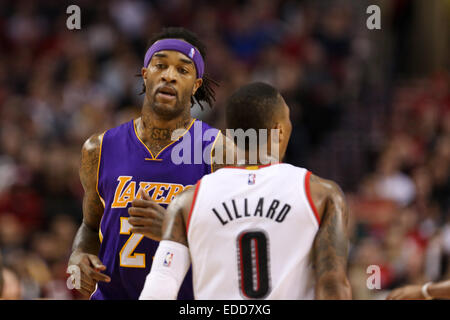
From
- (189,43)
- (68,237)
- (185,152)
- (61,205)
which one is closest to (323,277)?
(185,152)

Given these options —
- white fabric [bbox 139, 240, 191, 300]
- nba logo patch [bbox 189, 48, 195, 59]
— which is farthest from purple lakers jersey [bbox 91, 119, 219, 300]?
white fabric [bbox 139, 240, 191, 300]

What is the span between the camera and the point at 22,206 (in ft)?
34.8

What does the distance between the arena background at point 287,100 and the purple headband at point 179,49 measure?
132 inches

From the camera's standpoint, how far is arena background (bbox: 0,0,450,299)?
9719mm

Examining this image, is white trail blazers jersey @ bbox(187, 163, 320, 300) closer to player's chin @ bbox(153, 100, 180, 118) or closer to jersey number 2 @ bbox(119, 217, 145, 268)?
jersey number 2 @ bbox(119, 217, 145, 268)

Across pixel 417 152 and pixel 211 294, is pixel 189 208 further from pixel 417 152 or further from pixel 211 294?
pixel 417 152

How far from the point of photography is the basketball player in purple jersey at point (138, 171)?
16.2 feet

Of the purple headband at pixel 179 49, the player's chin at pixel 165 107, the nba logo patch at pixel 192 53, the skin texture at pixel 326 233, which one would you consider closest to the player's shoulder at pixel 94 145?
the player's chin at pixel 165 107

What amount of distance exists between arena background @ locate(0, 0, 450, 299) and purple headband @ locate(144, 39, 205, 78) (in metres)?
3.35

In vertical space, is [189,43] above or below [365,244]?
above

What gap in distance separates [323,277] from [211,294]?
0.56 meters

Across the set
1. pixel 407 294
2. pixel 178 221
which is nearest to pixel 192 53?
pixel 178 221

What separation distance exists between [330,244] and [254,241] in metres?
0.37
